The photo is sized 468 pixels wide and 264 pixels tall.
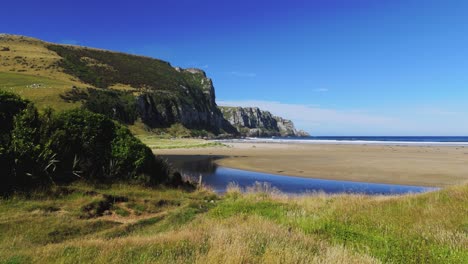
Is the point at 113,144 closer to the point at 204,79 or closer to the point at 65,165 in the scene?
the point at 65,165

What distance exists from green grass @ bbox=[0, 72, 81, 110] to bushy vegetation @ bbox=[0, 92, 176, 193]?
5545 cm

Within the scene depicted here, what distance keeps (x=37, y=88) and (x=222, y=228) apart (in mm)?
86021

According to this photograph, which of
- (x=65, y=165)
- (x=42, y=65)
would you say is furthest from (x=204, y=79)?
(x=65, y=165)

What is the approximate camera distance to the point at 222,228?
28.8 ft

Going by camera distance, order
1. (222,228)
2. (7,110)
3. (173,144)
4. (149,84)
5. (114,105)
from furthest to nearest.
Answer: (149,84)
(114,105)
(173,144)
(7,110)
(222,228)

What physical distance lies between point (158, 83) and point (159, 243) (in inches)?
5216

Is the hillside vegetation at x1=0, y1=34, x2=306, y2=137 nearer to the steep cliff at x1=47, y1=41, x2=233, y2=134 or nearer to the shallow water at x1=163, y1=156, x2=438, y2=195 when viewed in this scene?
the steep cliff at x1=47, y1=41, x2=233, y2=134

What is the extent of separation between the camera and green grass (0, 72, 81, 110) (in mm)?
74500

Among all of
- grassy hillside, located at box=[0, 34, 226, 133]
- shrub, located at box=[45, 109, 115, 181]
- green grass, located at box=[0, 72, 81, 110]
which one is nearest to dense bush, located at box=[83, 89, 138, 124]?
grassy hillside, located at box=[0, 34, 226, 133]

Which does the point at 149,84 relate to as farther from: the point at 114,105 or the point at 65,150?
the point at 65,150

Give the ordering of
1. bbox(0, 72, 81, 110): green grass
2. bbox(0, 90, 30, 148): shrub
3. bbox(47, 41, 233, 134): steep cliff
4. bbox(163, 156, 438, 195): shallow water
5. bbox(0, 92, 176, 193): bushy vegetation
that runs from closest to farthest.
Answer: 1. bbox(0, 92, 176, 193): bushy vegetation
2. bbox(0, 90, 30, 148): shrub
3. bbox(163, 156, 438, 195): shallow water
4. bbox(0, 72, 81, 110): green grass
5. bbox(47, 41, 233, 134): steep cliff

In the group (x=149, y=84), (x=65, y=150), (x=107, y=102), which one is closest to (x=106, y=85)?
(x=149, y=84)

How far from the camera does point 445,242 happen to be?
7.81m

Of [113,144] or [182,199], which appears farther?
[113,144]
